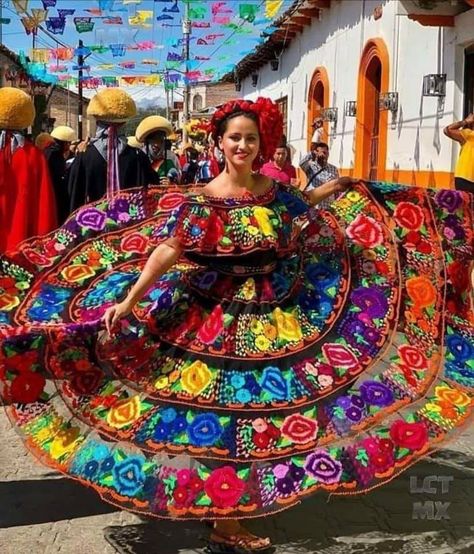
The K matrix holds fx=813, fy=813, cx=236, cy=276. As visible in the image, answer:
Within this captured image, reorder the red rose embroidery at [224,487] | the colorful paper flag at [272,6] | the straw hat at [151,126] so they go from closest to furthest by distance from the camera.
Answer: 1. the red rose embroidery at [224,487]
2. the straw hat at [151,126]
3. the colorful paper flag at [272,6]

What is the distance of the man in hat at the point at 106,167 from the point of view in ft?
18.4

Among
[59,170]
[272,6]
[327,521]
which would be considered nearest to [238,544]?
[327,521]

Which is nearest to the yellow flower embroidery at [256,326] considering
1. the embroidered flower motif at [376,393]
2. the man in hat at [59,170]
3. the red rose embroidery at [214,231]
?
the red rose embroidery at [214,231]

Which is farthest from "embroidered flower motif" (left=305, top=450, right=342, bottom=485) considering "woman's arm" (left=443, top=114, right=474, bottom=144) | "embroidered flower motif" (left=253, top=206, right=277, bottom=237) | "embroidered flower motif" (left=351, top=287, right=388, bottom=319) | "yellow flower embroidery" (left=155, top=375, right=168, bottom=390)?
"woman's arm" (left=443, top=114, right=474, bottom=144)

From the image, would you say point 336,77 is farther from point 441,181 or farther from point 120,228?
point 120,228

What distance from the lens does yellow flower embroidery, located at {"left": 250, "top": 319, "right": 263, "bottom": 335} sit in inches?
121

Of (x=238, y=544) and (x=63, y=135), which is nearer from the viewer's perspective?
(x=238, y=544)

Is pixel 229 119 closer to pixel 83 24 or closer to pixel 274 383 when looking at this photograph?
pixel 274 383

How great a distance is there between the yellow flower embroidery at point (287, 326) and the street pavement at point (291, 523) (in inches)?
35.5

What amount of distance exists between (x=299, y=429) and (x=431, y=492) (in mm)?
1314

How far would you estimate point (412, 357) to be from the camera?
10.7 ft

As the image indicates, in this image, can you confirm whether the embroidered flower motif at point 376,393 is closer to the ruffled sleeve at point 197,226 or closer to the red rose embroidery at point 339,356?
the red rose embroidery at point 339,356

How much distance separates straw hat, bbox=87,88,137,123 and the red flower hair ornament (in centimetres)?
206

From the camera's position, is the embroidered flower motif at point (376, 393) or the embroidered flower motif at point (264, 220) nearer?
the embroidered flower motif at point (376, 393)
